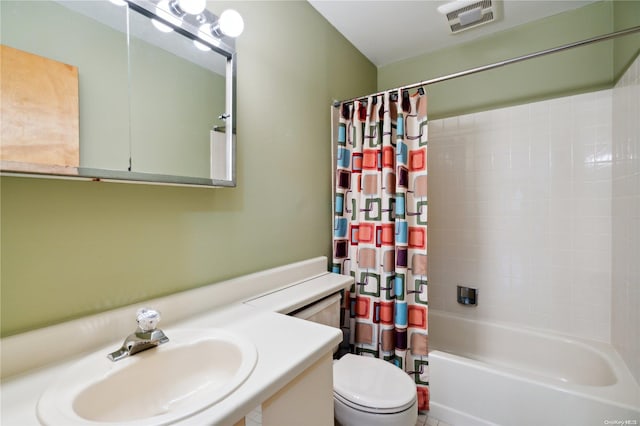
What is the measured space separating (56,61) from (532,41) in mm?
2620

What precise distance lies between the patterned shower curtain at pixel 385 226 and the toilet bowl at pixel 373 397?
395 millimetres

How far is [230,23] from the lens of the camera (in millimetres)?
1155

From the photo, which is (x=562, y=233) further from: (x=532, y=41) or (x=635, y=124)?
(x=532, y=41)

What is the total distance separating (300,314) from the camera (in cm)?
134

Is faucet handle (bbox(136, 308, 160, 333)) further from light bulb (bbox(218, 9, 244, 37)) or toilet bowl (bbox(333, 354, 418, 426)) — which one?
light bulb (bbox(218, 9, 244, 37))

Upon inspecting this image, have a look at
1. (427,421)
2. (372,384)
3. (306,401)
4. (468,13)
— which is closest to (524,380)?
(427,421)

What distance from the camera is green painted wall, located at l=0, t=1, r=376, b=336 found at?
0.78 meters

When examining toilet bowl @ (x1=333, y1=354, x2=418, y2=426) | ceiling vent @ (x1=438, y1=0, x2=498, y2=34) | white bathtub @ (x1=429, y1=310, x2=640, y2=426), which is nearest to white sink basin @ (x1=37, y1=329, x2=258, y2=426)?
toilet bowl @ (x1=333, y1=354, x2=418, y2=426)

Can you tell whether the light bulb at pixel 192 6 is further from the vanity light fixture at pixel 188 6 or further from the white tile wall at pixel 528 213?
the white tile wall at pixel 528 213

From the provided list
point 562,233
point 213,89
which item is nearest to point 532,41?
point 562,233

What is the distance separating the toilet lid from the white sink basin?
602 mm

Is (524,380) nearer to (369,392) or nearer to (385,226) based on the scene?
(369,392)

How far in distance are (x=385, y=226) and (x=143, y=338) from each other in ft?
4.31

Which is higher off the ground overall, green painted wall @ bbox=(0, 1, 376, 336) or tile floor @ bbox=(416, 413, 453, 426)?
green painted wall @ bbox=(0, 1, 376, 336)
